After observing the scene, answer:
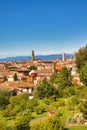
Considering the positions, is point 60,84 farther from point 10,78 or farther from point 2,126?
point 10,78

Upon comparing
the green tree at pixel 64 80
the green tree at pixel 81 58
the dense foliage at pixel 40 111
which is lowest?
the dense foliage at pixel 40 111

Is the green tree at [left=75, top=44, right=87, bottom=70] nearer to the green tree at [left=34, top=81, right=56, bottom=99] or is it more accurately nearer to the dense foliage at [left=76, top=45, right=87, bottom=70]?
the dense foliage at [left=76, top=45, right=87, bottom=70]

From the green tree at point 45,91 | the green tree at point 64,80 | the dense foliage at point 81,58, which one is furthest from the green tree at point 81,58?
the green tree at point 45,91

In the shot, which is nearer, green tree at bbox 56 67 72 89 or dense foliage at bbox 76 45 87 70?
green tree at bbox 56 67 72 89

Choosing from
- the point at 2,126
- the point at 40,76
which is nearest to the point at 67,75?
the point at 40,76

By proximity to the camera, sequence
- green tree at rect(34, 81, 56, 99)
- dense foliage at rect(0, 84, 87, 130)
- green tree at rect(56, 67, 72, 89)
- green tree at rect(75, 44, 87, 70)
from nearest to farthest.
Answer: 1. dense foliage at rect(0, 84, 87, 130)
2. green tree at rect(34, 81, 56, 99)
3. green tree at rect(56, 67, 72, 89)
4. green tree at rect(75, 44, 87, 70)

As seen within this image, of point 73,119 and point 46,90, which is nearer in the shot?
point 73,119

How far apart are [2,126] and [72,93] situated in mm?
19310

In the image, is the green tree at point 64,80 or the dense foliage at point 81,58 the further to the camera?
the dense foliage at point 81,58

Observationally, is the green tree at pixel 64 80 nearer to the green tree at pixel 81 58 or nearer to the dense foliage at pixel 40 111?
the dense foliage at pixel 40 111

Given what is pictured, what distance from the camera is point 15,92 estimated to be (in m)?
57.4

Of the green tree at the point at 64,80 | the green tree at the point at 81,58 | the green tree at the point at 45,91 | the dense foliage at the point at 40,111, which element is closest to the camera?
the dense foliage at the point at 40,111

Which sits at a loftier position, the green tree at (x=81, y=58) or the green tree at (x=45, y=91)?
the green tree at (x=81, y=58)

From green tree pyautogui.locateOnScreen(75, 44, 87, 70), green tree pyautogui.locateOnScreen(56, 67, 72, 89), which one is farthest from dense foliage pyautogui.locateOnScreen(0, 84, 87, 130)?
green tree pyautogui.locateOnScreen(75, 44, 87, 70)
